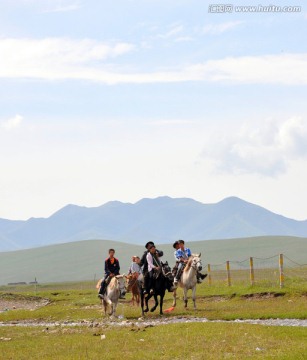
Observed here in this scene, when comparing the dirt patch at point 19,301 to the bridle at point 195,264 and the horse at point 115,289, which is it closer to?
the bridle at point 195,264

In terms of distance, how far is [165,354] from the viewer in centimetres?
2495

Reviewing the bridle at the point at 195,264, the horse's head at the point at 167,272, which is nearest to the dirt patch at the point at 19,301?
the bridle at the point at 195,264

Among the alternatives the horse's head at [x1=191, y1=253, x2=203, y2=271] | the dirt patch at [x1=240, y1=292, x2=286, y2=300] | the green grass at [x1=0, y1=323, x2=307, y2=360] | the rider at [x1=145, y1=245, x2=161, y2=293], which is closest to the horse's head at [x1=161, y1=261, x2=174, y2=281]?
the rider at [x1=145, y1=245, x2=161, y2=293]

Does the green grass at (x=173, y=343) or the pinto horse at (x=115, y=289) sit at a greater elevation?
the pinto horse at (x=115, y=289)

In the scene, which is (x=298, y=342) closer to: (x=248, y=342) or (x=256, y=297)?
(x=248, y=342)

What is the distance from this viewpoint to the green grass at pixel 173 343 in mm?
24609

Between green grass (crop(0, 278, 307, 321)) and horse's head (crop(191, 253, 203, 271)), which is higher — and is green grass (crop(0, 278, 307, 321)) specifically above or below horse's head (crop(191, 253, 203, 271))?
below

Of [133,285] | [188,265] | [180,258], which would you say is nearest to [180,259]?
[180,258]

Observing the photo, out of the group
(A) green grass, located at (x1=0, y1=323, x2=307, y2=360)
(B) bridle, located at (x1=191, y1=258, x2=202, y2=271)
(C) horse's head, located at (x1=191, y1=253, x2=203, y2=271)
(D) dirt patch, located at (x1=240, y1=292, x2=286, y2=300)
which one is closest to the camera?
(A) green grass, located at (x1=0, y1=323, x2=307, y2=360)

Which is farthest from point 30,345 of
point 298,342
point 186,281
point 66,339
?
point 186,281

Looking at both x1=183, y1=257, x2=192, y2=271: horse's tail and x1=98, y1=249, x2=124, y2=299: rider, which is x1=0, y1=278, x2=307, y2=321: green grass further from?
x1=183, y1=257, x2=192, y2=271: horse's tail

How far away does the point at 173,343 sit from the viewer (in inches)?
1049

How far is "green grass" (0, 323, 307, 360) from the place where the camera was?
80.7 ft

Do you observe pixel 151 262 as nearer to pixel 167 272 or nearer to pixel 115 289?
pixel 167 272
